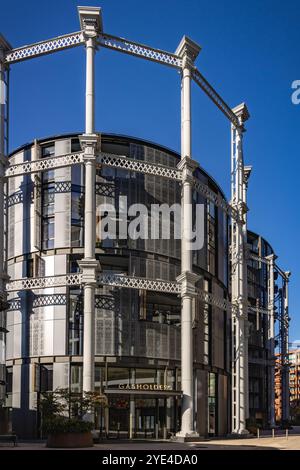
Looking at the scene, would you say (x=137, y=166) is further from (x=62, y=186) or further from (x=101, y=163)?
(x=62, y=186)

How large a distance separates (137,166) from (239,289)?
1404 centimetres

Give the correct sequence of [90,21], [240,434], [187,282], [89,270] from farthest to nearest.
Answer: [240,434] → [187,282] → [90,21] → [89,270]

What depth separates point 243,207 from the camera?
5241cm

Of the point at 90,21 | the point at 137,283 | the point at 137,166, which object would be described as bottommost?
the point at 137,283

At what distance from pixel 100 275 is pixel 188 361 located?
7.37 m

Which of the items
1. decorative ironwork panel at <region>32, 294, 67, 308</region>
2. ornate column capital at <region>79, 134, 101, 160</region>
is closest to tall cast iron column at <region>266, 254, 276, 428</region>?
decorative ironwork panel at <region>32, 294, 67, 308</region>

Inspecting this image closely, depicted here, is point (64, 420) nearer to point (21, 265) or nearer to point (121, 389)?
point (121, 389)

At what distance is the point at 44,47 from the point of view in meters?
43.4

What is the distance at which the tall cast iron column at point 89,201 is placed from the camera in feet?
125

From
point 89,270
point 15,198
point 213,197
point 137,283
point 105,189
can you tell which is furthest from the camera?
point 213,197

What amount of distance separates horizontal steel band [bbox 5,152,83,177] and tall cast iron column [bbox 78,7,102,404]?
1.16 meters

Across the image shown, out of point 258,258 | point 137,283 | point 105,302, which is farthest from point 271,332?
point 137,283

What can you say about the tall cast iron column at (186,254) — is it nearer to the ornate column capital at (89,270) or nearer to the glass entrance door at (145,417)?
the glass entrance door at (145,417)

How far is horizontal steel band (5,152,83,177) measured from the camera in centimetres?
4150
